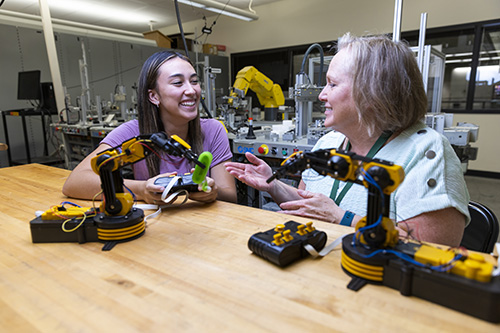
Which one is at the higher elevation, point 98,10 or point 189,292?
point 98,10

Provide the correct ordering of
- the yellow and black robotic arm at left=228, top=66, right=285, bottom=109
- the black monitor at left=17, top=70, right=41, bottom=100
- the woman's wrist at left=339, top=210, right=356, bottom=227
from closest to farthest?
the woman's wrist at left=339, top=210, right=356, bottom=227 → the yellow and black robotic arm at left=228, top=66, right=285, bottom=109 → the black monitor at left=17, top=70, right=41, bottom=100

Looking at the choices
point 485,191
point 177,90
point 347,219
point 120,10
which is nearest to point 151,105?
point 177,90

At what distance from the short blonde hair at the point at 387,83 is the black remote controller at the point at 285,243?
498mm

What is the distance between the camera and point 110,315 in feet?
1.80

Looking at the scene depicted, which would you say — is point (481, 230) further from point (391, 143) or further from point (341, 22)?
point (341, 22)

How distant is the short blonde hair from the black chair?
0.37 metres

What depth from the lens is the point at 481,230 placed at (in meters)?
1.06

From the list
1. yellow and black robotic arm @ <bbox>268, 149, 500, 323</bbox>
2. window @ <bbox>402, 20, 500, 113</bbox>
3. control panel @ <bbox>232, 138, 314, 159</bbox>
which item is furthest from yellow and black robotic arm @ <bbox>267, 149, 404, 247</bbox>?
window @ <bbox>402, 20, 500, 113</bbox>

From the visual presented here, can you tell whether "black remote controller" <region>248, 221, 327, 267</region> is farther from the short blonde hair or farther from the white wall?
the white wall

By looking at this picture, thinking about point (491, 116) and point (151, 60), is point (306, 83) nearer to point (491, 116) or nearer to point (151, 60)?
point (151, 60)

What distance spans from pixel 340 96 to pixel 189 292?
0.80 meters

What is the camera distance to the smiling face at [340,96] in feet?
3.53

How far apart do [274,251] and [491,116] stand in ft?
17.9

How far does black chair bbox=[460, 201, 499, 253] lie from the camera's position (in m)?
1.01
